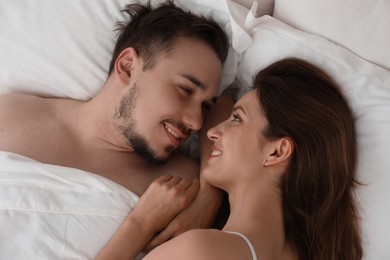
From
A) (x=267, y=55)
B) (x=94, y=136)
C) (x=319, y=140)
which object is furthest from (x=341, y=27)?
(x=94, y=136)

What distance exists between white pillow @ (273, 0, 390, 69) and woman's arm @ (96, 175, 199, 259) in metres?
0.65

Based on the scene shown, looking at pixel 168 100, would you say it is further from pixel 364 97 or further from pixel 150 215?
pixel 364 97

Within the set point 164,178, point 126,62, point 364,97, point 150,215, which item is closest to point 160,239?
point 150,215

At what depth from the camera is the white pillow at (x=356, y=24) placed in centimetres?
142

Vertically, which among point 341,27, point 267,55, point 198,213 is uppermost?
point 341,27

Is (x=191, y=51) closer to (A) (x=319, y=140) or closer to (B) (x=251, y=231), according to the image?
(A) (x=319, y=140)

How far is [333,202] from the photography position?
1312 mm

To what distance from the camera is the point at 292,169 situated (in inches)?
50.5

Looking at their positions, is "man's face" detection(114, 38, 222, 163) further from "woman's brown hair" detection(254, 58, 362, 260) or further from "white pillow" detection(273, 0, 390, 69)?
"white pillow" detection(273, 0, 390, 69)

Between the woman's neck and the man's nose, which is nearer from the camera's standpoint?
the woman's neck

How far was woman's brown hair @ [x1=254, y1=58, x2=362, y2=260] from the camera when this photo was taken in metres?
1.28

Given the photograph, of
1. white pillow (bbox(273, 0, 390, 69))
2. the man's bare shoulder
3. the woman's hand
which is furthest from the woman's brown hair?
the man's bare shoulder

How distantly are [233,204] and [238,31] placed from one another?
577mm

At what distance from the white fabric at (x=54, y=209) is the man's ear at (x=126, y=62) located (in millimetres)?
393
